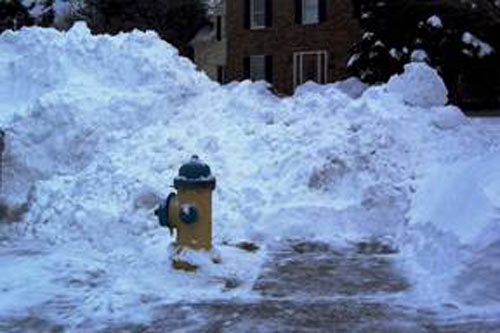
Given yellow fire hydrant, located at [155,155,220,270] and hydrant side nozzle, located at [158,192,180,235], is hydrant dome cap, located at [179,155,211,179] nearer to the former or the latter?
yellow fire hydrant, located at [155,155,220,270]

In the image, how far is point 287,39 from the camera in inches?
1367

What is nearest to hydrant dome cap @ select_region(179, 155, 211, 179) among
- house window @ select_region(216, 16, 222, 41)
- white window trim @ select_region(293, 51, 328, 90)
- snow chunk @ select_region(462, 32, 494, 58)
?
snow chunk @ select_region(462, 32, 494, 58)

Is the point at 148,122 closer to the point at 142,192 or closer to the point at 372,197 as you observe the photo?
A: the point at 142,192

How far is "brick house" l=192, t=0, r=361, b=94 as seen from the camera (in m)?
33.3

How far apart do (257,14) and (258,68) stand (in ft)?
6.89

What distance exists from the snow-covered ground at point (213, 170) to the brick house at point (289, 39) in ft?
63.8

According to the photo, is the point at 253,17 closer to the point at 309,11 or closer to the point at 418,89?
the point at 309,11

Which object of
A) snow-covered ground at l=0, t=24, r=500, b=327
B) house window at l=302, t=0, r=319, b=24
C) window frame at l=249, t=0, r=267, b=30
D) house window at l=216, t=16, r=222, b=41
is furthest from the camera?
house window at l=216, t=16, r=222, b=41

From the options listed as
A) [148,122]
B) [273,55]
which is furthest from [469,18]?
[273,55]

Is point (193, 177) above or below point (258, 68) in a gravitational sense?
below

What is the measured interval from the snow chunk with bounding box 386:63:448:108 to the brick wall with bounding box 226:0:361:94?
1896 centimetres

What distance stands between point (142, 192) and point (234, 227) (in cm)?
119

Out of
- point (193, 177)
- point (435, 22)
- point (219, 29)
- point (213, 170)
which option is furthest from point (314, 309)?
point (219, 29)

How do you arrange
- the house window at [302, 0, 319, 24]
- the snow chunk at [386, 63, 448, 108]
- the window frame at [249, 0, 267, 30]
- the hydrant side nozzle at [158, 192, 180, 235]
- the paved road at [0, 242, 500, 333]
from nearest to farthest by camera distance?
the paved road at [0, 242, 500, 333] < the hydrant side nozzle at [158, 192, 180, 235] < the snow chunk at [386, 63, 448, 108] < the house window at [302, 0, 319, 24] < the window frame at [249, 0, 267, 30]
